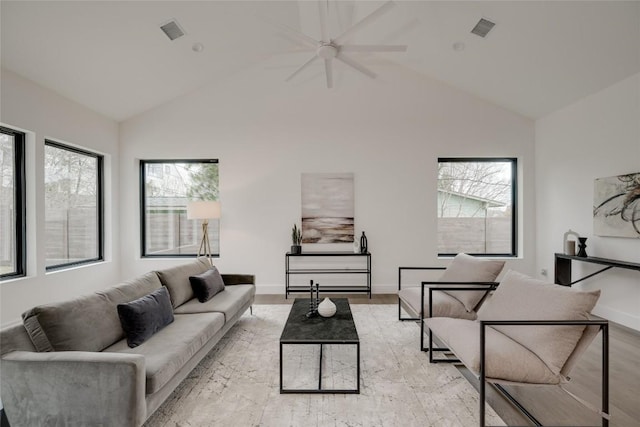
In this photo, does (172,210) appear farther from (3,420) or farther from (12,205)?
(3,420)

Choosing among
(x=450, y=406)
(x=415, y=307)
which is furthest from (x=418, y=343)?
(x=450, y=406)

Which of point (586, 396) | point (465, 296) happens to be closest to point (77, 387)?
point (465, 296)

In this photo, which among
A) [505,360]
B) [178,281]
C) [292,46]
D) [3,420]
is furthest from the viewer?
[292,46]

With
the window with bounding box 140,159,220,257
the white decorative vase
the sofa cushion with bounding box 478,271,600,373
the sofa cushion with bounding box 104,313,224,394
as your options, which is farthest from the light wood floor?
the window with bounding box 140,159,220,257

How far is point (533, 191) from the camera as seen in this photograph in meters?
4.96

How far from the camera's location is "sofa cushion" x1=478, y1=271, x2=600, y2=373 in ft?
5.84

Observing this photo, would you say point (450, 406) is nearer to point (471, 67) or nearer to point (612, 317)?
point (612, 317)

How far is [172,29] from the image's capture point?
3.60 metres

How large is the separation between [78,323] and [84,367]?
0.43 metres

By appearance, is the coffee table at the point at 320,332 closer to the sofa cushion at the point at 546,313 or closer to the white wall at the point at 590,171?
the sofa cushion at the point at 546,313

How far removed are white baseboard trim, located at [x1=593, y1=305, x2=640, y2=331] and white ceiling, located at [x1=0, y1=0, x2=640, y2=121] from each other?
263cm

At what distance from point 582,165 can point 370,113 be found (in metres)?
2.91

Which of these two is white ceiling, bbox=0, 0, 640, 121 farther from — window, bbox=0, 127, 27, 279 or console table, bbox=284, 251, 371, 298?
console table, bbox=284, 251, 371, 298

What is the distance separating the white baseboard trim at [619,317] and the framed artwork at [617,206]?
34.8 inches
